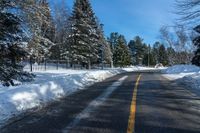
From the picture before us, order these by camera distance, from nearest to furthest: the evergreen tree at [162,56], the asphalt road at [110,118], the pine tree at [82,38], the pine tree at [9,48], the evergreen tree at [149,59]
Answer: the asphalt road at [110,118]
the pine tree at [9,48]
the pine tree at [82,38]
the evergreen tree at [149,59]
the evergreen tree at [162,56]

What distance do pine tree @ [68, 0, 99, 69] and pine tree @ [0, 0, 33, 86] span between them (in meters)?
41.3

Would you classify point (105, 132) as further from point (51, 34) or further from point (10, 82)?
point (51, 34)

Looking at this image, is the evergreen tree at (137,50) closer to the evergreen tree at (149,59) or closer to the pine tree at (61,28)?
the evergreen tree at (149,59)

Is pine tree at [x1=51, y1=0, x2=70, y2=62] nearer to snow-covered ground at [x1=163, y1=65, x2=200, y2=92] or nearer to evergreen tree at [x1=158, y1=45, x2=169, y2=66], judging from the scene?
snow-covered ground at [x1=163, y1=65, x2=200, y2=92]

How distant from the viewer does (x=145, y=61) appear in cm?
13525

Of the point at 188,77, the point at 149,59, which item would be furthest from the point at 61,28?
the point at 149,59

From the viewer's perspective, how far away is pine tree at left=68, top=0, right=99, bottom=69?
54.2m

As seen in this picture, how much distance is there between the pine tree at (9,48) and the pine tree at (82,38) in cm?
4132

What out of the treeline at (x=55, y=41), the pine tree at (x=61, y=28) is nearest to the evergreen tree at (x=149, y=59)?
the treeline at (x=55, y=41)

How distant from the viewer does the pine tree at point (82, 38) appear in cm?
5425

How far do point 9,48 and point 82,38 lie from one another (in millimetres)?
43028

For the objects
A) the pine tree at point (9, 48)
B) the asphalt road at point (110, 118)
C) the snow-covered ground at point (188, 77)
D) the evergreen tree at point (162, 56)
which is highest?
the evergreen tree at point (162, 56)

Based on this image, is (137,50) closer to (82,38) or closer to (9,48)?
(82,38)

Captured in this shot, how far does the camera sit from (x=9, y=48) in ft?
39.2
